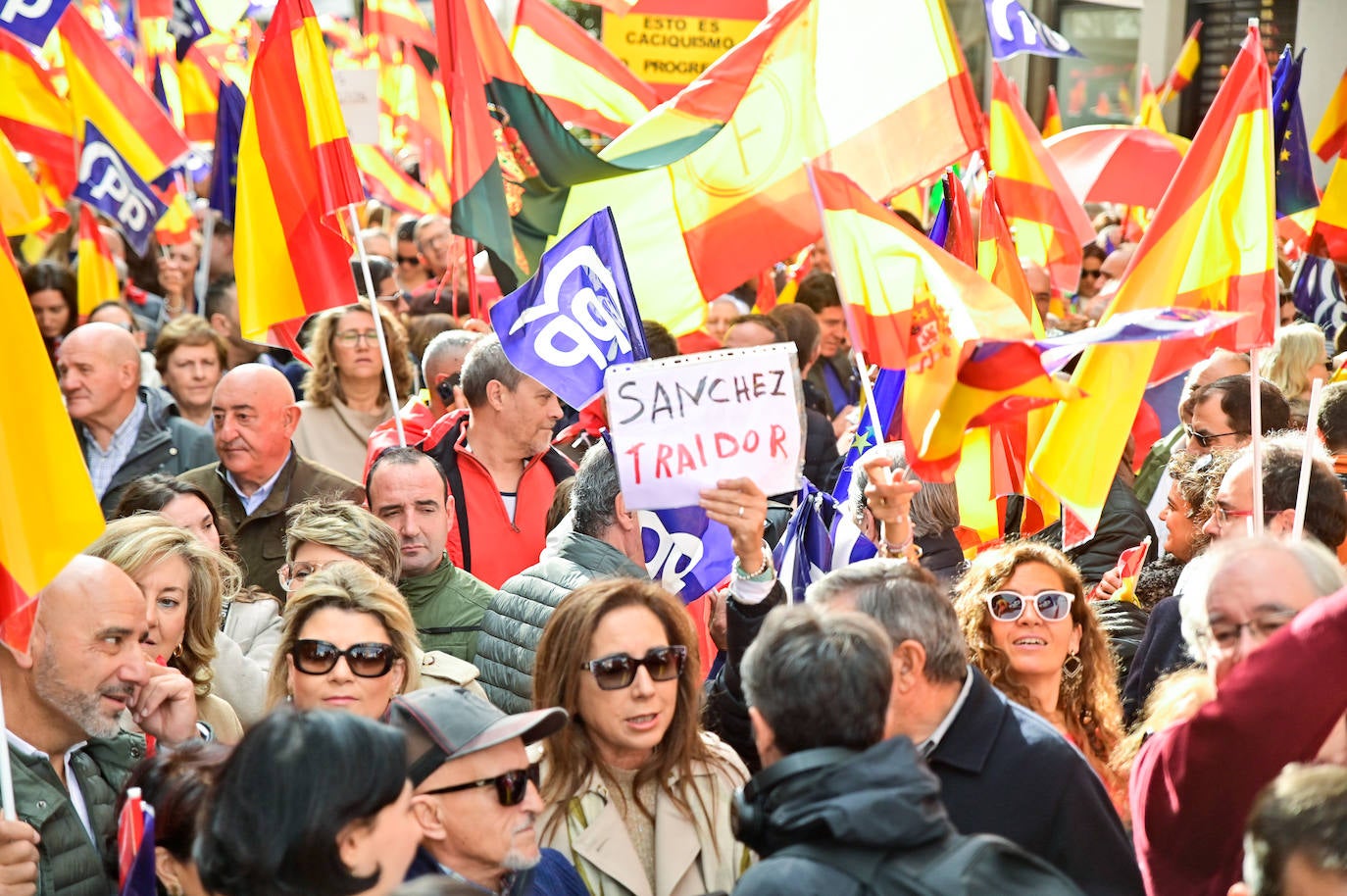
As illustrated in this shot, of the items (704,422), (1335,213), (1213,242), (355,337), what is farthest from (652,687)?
(1335,213)

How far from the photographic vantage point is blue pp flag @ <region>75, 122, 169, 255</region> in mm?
9820

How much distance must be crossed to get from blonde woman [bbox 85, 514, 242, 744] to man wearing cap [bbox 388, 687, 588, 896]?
134 cm

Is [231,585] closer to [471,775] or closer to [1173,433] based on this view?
[471,775]

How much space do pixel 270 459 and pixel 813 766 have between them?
13.8 feet

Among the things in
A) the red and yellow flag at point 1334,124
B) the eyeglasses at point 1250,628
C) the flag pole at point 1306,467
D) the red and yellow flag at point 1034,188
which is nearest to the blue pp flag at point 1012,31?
the red and yellow flag at point 1034,188

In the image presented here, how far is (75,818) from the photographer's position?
359cm

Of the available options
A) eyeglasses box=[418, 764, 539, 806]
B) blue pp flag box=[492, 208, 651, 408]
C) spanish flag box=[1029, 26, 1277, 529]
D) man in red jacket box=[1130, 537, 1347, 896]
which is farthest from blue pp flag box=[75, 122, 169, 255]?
man in red jacket box=[1130, 537, 1347, 896]

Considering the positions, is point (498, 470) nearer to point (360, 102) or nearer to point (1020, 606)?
point (1020, 606)

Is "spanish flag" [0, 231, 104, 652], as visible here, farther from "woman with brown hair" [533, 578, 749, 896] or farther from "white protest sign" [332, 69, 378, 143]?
"white protest sign" [332, 69, 378, 143]

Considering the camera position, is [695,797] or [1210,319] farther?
[1210,319]

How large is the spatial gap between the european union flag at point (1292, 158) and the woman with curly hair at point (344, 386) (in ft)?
15.1

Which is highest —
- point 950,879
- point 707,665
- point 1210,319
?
point 1210,319

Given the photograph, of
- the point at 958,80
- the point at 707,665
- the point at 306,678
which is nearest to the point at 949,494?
the point at 707,665

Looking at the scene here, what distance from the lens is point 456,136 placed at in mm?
6859
